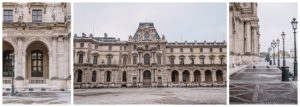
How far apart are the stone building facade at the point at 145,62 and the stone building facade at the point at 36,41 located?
194 centimetres

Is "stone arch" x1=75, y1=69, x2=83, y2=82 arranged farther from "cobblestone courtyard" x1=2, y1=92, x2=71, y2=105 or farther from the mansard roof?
the mansard roof


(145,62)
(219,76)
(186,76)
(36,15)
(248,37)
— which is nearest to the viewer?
(219,76)

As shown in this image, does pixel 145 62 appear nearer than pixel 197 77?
No

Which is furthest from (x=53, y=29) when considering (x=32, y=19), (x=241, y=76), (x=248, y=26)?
(x=248, y=26)

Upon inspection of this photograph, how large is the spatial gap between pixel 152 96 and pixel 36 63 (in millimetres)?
8121

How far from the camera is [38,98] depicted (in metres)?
16.1

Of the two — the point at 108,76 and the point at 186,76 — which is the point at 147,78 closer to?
the point at 186,76

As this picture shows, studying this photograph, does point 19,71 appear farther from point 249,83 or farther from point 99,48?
point 249,83

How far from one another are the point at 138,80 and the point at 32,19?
605cm

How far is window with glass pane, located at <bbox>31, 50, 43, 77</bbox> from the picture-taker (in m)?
21.1

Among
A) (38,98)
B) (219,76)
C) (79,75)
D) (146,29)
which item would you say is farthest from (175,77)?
(38,98)

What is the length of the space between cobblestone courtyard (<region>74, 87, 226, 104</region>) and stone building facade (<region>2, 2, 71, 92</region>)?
12.4ft

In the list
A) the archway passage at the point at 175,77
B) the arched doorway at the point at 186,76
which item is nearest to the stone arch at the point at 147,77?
the archway passage at the point at 175,77

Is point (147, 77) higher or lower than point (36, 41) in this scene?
lower
